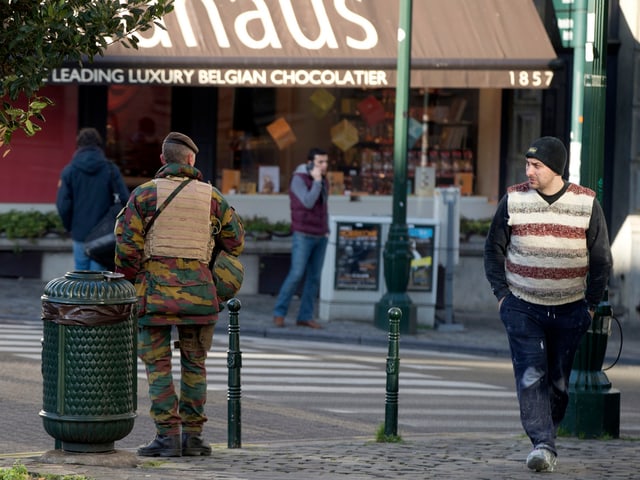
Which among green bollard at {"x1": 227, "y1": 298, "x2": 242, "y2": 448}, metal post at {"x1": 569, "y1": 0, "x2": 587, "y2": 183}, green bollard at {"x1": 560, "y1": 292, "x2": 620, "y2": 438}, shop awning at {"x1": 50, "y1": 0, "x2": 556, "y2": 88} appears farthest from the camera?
shop awning at {"x1": 50, "y1": 0, "x2": 556, "y2": 88}

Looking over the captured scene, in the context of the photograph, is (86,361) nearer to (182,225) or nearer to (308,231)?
(182,225)

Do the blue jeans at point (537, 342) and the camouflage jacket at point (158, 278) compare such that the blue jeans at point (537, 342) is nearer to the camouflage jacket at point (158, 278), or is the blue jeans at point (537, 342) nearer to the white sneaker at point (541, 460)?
the white sneaker at point (541, 460)

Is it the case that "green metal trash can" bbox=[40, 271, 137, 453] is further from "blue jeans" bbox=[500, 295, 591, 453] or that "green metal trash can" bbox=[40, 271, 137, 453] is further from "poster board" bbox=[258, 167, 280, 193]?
"poster board" bbox=[258, 167, 280, 193]

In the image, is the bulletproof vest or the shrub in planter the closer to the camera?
the bulletproof vest

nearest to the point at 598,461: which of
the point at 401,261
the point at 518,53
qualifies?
the point at 401,261

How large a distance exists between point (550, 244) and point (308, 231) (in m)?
8.27

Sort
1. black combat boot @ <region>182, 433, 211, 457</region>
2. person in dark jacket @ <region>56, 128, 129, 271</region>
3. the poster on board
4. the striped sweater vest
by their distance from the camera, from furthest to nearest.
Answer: the poster on board, person in dark jacket @ <region>56, 128, 129, 271</region>, black combat boot @ <region>182, 433, 211, 457</region>, the striped sweater vest

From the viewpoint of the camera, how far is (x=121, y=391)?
7766 mm

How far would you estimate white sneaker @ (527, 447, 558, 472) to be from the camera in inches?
316

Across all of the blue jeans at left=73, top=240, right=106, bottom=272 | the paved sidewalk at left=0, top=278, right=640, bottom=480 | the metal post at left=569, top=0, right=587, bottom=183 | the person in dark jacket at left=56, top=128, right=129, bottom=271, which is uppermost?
the metal post at left=569, top=0, right=587, bottom=183

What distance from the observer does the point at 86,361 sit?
25.1ft

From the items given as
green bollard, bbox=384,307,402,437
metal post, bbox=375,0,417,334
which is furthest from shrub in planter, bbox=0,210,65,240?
green bollard, bbox=384,307,402,437

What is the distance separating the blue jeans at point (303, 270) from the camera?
645 inches

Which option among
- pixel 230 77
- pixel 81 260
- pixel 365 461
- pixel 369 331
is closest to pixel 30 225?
pixel 230 77
